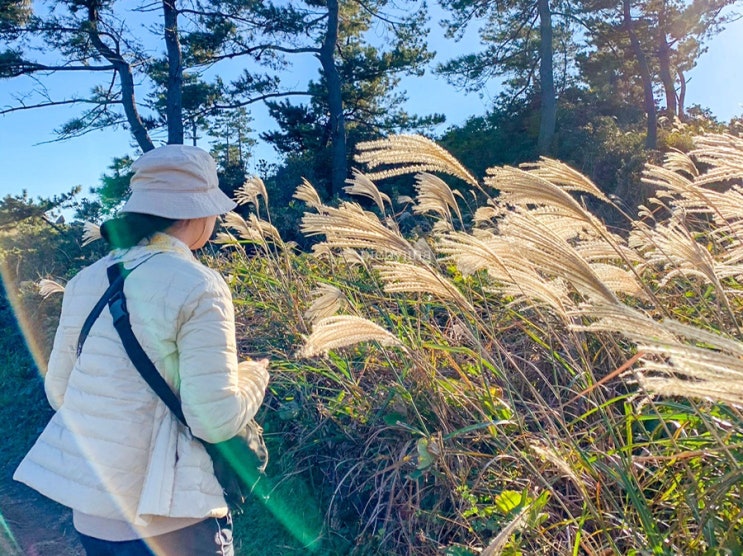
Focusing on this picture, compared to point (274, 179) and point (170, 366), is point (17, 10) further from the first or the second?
point (170, 366)

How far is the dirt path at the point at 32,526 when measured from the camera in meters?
3.64

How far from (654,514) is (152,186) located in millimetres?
2037

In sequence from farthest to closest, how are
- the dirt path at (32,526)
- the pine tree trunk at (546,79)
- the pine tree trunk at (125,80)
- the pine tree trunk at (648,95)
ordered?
the pine tree trunk at (546,79), the pine tree trunk at (125,80), the pine tree trunk at (648,95), the dirt path at (32,526)

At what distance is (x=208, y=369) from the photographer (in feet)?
5.57

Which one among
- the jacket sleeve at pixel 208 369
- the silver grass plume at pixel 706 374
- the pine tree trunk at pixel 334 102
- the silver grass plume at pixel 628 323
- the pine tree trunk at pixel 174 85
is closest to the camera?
the silver grass plume at pixel 706 374

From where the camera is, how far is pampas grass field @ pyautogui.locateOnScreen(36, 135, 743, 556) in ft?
5.17

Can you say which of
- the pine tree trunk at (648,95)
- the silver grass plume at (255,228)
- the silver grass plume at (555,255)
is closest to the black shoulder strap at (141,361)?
the silver grass plume at (555,255)

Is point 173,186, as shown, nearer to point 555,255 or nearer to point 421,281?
point 421,281

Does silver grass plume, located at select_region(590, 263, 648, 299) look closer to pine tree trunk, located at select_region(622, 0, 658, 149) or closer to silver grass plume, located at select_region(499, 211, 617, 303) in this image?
silver grass plume, located at select_region(499, 211, 617, 303)

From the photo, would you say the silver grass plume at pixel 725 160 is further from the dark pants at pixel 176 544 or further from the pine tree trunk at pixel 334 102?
the pine tree trunk at pixel 334 102

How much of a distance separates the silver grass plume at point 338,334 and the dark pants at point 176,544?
0.69 m

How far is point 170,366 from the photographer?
5.77 feet

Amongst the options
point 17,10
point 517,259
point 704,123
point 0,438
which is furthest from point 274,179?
point 517,259

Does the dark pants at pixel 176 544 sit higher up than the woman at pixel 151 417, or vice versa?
the woman at pixel 151 417
